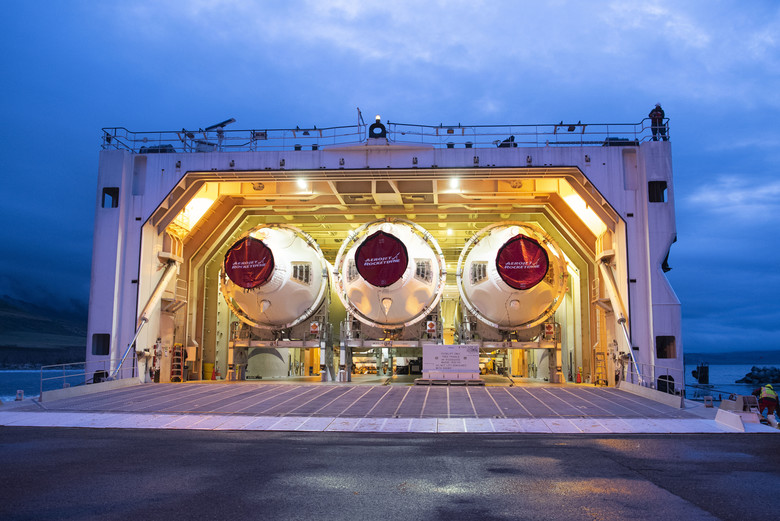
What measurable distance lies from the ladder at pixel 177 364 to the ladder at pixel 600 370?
15.3m

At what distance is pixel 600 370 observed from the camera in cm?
2295

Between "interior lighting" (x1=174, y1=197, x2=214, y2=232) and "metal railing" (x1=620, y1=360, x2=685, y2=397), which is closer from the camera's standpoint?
"metal railing" (x1=620, y1=360, x2=685, y2=397)

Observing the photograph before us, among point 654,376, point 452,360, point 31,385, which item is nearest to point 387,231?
point 452,360

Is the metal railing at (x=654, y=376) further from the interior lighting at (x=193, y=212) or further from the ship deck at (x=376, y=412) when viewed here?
the interior lighting at (x=193, y=212)

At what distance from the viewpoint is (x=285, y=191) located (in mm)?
23672

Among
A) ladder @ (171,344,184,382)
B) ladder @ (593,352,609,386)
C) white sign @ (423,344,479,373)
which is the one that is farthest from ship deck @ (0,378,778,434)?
ladder @ (171,344,184,382)

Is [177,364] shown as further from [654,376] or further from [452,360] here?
[654,376]

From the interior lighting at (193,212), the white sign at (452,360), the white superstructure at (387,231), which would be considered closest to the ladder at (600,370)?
the white superstructure at (387,231)

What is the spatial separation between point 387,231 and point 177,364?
9367 millimetres

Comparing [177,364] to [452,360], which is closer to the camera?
[452,360]

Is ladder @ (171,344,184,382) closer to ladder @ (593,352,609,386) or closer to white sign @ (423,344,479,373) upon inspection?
white sign @ (423,344,479,373)

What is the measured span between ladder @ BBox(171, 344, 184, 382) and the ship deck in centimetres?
540

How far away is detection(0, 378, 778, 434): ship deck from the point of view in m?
12.5

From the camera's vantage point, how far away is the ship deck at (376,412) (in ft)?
40.9
